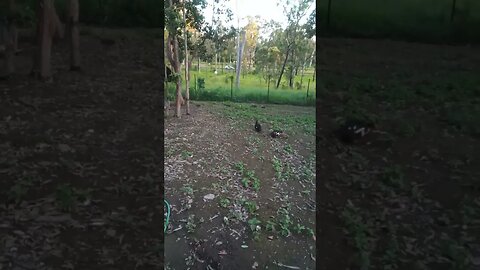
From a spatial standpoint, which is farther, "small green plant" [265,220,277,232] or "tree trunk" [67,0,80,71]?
"tree trunk" [67,0,80,71]

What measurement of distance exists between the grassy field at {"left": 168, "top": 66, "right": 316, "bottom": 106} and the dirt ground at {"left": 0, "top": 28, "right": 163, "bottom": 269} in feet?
1.50

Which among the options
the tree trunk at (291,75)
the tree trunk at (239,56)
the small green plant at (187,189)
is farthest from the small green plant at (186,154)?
the tree trunk at (291,75)

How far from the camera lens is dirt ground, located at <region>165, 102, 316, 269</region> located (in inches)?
70.5

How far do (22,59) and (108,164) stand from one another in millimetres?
1279

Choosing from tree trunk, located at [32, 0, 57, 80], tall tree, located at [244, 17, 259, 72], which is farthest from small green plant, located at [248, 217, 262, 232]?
tree trunk, located at [32, 0, 57, 80]

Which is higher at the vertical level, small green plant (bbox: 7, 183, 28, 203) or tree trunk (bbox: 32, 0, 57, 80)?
tree trunk (bbox: 32, 0, 57, 80)

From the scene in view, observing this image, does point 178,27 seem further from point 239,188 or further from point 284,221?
point 284,221

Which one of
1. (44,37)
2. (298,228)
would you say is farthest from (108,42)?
(298,228)
